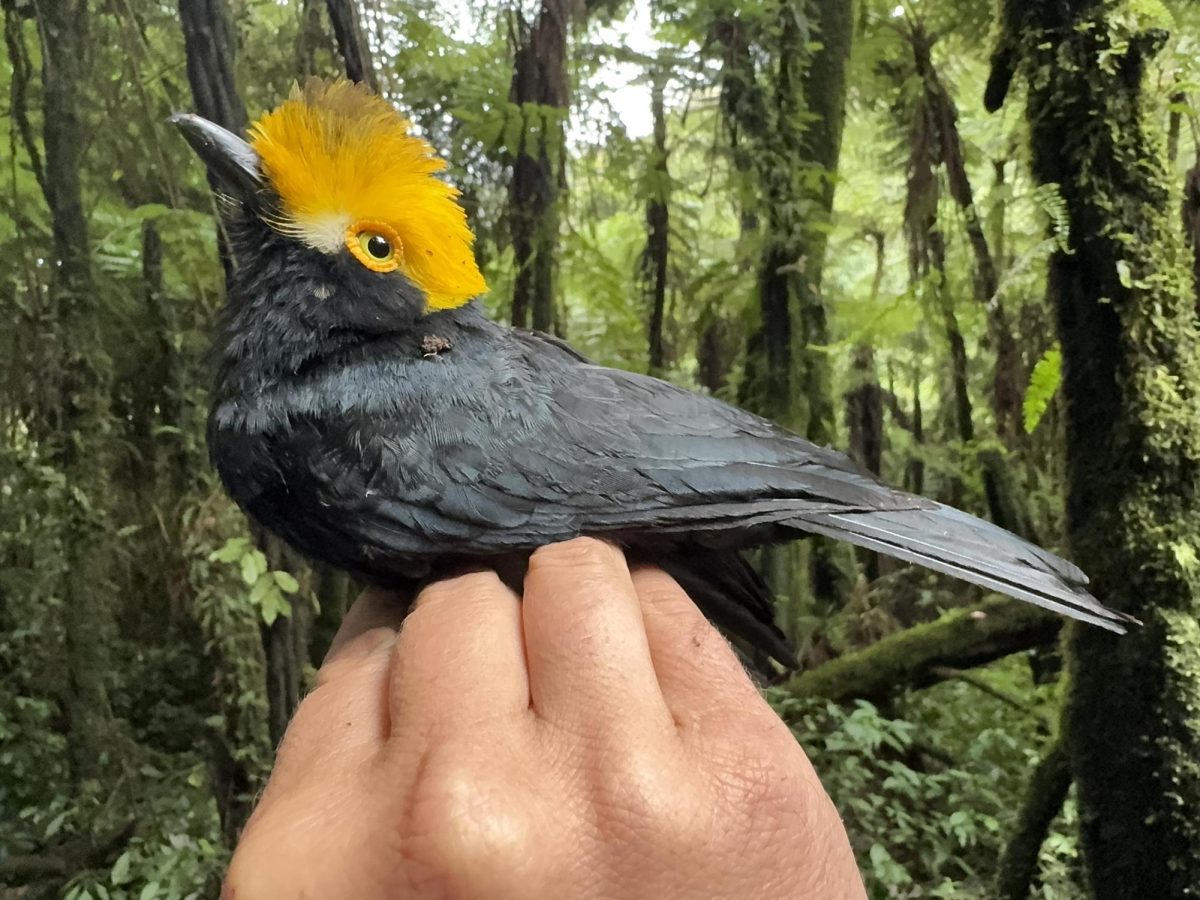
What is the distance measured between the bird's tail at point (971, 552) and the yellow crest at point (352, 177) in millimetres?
814

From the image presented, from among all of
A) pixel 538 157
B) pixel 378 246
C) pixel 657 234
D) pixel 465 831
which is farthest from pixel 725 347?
pixel 465 831

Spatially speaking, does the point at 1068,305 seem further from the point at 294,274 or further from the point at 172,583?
the point at 172,583

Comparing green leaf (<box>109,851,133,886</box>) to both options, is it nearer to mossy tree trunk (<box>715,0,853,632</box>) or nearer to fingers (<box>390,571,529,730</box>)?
fingers (<box>390,571,529,730</box>)

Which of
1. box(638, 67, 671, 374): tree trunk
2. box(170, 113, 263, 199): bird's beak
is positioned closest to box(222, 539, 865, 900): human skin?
box(170, 113, 263, 199): bird's beak

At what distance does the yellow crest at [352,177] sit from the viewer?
134 centimetres

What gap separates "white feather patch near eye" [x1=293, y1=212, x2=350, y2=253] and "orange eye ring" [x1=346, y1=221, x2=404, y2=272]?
0.02 metres

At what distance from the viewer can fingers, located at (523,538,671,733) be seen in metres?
0.91

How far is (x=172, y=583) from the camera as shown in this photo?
3.00 meters

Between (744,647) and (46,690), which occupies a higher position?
(744,647)

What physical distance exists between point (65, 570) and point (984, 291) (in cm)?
361

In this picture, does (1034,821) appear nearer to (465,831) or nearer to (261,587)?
(465,831)

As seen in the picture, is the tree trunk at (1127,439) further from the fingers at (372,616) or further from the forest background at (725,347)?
the fingers at (372,616)

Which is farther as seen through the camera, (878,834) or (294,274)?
(878,834)

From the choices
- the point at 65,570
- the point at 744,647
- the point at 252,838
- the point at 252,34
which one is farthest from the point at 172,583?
the point at 252,838
